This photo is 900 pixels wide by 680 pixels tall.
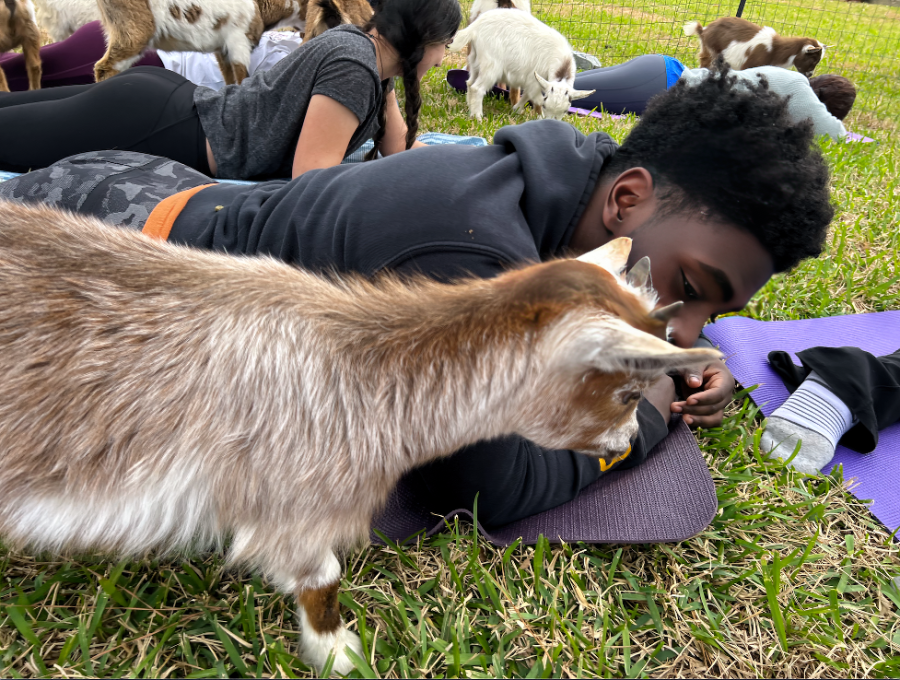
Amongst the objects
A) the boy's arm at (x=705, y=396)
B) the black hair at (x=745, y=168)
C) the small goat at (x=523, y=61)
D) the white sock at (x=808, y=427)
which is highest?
the black hair at (x=745, y=168)

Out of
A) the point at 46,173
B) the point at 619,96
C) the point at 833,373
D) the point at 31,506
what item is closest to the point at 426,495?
the point at 31,506

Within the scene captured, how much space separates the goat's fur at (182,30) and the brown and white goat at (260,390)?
5.00 metres

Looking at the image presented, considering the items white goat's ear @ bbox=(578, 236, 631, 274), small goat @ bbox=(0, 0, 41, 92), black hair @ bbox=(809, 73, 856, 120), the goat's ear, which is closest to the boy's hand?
white goat's ear @ bbox=(578, 236, 631, 274)

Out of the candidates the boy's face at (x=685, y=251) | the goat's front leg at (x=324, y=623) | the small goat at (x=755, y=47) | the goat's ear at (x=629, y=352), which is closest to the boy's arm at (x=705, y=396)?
the boy's face at (x=685, y=251)

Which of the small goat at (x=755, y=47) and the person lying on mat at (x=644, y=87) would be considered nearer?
the person lying on mat at (x=644, y=87)

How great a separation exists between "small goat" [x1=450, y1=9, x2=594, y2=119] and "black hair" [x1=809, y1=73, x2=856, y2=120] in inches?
112

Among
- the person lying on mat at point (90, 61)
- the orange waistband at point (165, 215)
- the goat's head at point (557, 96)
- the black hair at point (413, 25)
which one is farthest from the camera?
the goat's head at point (557, 96)

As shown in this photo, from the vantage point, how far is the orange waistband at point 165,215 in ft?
7.68

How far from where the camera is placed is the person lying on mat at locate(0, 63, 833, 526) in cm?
180

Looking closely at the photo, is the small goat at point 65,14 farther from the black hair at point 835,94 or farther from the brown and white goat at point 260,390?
the black hair at point 835,94

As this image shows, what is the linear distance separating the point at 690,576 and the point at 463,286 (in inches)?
52.2

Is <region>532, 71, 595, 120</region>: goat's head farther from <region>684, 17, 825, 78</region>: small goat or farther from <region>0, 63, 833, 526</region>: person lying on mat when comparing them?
<region>0, 63, 833, 526</region>: person lying on mat

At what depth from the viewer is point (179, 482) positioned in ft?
4.58

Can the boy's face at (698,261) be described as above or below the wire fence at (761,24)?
above
